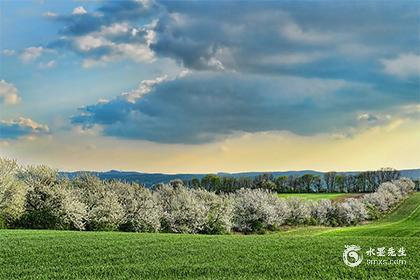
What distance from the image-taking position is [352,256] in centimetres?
1994

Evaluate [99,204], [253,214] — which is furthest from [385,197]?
[99,204]

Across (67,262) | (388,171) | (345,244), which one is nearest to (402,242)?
(345,244)

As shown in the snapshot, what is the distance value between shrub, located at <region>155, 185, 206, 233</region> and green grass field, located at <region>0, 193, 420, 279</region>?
3682cm

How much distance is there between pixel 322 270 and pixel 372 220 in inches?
3165

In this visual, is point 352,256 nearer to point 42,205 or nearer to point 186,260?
point 186,260

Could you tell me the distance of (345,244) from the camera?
23.3 meters

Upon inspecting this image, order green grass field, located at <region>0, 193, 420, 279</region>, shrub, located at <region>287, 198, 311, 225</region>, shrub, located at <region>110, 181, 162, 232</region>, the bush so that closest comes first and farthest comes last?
green grass field, located at <region>0, 193, 420, 279</region> < shrub, located at <region>110, 181, 162, 232</region> < shrub, located at <region>287, 198, 311, 225</region> < the bush

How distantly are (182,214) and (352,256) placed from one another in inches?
1789

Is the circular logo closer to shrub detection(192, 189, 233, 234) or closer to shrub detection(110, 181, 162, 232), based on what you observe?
shrub detection(110, 181, 162, 232)

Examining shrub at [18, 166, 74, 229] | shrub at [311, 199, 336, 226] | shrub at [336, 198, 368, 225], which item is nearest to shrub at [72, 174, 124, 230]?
shrub at [18, 166, 74, 229]

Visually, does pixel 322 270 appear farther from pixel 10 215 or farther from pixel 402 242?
pixel 10 215

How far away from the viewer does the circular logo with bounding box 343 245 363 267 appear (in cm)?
1856

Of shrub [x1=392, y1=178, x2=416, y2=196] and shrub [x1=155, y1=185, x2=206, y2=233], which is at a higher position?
shrub [x1=392, y1=178, x2=416, y2=196]

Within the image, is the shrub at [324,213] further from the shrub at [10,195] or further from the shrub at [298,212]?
the shrub at [10,195]
